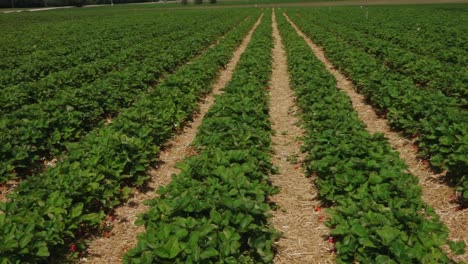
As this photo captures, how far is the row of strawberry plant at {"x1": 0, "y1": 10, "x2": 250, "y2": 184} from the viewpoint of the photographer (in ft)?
23.8

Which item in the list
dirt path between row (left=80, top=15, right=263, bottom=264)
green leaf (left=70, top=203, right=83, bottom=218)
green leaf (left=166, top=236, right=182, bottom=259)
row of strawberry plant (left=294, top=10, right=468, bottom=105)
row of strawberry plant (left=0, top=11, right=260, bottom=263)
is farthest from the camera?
row of strawberry plant (left=294, top=10, right=468, bottom=105)

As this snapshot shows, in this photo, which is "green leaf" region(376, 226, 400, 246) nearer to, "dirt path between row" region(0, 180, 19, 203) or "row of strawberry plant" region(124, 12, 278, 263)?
"row of strawberry plant" region(124, 12, 278, 263)

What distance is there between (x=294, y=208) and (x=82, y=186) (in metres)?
3.41

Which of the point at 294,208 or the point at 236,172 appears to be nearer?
the point at 236,172

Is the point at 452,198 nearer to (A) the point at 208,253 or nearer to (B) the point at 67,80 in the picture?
(A) the point at 208,253

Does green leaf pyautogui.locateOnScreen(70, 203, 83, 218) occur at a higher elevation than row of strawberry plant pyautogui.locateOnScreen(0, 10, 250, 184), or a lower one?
lower

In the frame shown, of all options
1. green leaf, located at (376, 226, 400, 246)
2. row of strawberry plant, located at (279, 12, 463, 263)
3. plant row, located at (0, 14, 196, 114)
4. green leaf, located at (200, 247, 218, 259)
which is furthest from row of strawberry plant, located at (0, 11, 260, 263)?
plant row, located at (0, 14, 196, 114)

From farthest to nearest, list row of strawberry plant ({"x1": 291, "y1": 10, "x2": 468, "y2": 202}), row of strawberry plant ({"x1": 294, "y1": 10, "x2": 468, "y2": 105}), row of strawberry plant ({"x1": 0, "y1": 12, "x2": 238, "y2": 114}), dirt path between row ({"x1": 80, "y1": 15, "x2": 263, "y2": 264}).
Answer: row of strawberry plant ({"x1": 294, "y1": 10, "x2": 468, "y2": 105}) < row of strawberry plant ({"x1": 0, "y1": 12, "x2": 238, "y2": 114}) < row of strawberry plant ({"x1": 291, "y1": 10, "x2": 468, "y2": 202}) < dirt path between row ({"x1": 80, "y1": 15, "x2": 263, "y2": 264})

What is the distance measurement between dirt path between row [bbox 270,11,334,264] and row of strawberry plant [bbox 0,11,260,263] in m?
2.58

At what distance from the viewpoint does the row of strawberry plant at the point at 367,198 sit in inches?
164

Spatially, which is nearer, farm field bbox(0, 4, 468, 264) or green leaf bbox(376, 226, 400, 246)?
green leaf bbox(376, 226, 400, 246)

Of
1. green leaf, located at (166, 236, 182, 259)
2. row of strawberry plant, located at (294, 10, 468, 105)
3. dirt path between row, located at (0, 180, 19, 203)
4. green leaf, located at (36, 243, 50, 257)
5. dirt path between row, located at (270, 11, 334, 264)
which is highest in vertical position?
row of strawberry plant, located at (294, 10, 468, 105)

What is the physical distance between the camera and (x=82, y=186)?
5.57 m

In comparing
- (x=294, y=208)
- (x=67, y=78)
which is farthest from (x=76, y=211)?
(x=67, y=78)
